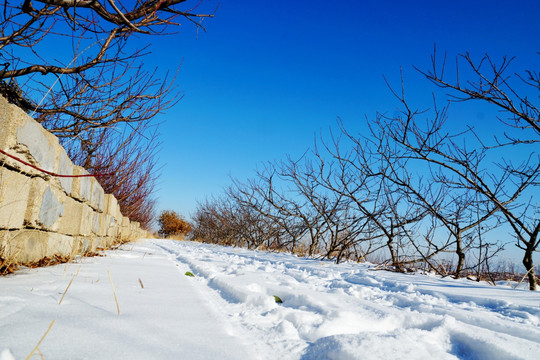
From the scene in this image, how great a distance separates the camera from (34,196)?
2.46m

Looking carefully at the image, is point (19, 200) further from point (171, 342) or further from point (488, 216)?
point (488, 216)

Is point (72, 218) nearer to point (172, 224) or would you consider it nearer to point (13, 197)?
point (13, 197)

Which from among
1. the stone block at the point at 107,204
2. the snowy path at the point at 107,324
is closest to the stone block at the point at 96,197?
the stone block at the point at 107,204

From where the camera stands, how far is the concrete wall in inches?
80.0

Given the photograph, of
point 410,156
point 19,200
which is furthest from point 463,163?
point 19,200

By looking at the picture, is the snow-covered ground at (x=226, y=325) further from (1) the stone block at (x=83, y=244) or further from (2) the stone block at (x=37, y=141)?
(1) the stone block at (x=83, y=244)

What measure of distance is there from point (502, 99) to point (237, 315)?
11.3 feet

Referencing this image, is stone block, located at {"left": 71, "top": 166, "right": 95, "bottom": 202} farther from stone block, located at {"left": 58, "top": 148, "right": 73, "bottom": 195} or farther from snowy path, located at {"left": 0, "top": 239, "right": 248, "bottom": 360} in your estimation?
snowy path, located at {"left": 0, "top": 239, "right": 248, "bottom": 360}

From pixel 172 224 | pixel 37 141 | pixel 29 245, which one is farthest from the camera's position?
pixel 172 224

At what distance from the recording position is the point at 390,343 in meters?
1.16

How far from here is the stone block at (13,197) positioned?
2.01 m

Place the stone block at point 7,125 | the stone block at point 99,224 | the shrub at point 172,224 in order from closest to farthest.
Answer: the stone block at point 7,125, the stone block at point 99,224, the shrub at point 172,224

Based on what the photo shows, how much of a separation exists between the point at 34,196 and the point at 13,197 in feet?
1.05

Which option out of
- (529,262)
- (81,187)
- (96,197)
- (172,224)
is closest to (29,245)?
(81,187)
